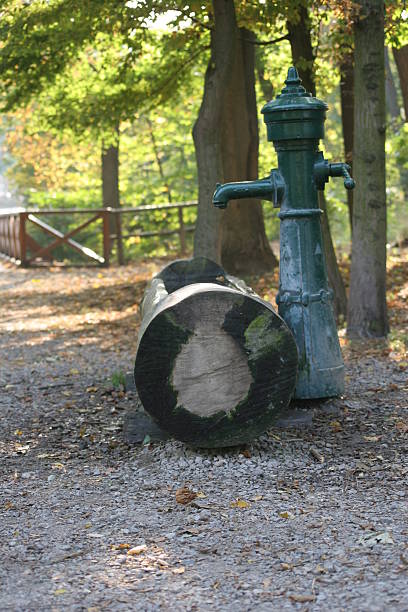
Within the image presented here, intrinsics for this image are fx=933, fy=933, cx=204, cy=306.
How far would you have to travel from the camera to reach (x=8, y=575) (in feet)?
12.6

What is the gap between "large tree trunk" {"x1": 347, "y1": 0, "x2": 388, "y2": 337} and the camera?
837 centimetres

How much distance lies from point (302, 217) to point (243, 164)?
864 cm

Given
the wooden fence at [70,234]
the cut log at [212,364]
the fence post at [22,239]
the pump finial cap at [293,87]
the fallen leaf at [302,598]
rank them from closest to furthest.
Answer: the fallen leaf at [302,598] → the cut log at [212,364] → the pump finial cap at [293,87] → the wooden fence at [70,234] → the fence post at [22,239]

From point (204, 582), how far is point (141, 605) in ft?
0.99

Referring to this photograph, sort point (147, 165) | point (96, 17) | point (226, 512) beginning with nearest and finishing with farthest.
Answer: point (226, 512) → point (96, 17) → point (147, 165)

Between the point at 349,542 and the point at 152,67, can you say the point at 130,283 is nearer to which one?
the point at 152,67

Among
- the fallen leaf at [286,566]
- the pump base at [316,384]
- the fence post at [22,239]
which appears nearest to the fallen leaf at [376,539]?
the fallen leaf at [286,566]

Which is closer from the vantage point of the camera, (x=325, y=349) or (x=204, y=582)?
(x=204, y=582)

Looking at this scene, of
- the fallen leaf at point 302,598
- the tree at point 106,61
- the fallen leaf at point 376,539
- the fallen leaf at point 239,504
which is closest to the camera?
the fallen leaf at point 302,598

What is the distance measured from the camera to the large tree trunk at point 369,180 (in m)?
8.37

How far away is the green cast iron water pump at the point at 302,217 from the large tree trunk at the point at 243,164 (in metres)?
7.91

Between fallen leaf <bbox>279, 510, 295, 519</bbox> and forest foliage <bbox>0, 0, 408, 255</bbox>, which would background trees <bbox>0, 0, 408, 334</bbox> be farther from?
fallen leaf <bbox>279, 510, 295, 519</bbox>

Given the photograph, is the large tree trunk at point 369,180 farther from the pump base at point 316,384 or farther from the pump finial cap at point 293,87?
the pump base at point 316,384

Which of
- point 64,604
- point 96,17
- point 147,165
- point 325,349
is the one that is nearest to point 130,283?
point 96,17
